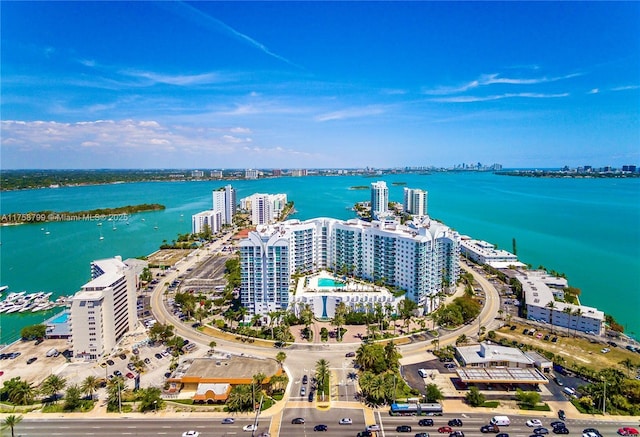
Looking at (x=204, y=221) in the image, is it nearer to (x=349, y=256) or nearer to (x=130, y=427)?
(x=349, y=256)

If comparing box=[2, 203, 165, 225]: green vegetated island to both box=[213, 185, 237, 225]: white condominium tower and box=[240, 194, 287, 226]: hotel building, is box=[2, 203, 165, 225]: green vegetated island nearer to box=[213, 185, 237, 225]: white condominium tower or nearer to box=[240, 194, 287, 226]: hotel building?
box=[213, 185, 237, 225]: white condominium tower

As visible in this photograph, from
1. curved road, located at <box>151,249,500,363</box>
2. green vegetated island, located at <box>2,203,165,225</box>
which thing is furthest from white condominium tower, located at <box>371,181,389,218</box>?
green vegetated island, located at <box>2,203,165,225</box>

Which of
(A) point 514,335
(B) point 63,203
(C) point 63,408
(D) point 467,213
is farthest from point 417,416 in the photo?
(B) point 63,203

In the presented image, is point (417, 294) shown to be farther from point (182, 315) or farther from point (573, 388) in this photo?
point (182, 315)

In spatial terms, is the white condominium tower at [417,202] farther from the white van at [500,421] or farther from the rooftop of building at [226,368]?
the white van at [500,421]

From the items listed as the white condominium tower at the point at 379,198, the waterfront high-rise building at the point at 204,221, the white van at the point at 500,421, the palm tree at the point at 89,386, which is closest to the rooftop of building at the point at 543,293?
the white van at the point at 500,421

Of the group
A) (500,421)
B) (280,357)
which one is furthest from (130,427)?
(500,421)
